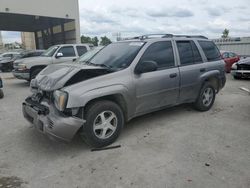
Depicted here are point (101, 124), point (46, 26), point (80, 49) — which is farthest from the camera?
point (46, 26)

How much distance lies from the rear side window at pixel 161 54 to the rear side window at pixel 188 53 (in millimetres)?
304

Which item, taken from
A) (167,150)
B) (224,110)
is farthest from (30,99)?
(224,110)

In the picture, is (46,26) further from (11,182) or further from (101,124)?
(11,182)

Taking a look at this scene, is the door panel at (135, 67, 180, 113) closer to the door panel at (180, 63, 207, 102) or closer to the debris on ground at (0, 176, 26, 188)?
the door panel at (180, 63, 207, 102)

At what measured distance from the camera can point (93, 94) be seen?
359cm

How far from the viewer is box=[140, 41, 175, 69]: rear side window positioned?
4499mm

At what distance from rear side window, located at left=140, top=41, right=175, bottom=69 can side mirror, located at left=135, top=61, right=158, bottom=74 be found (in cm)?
20

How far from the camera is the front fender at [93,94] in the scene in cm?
344

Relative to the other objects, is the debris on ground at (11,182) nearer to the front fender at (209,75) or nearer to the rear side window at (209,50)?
the front fender at (209,75)

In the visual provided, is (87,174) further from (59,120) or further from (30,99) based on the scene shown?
(30,99)

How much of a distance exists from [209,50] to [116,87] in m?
3.17

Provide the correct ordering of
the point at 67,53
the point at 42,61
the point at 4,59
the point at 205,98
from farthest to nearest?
the point at 4,59
the point at 67,53
the point at 42,61
the point at 205,98

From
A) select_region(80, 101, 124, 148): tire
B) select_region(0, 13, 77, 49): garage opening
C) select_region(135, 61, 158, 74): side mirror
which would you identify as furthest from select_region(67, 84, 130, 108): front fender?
select_region(0, 13, 77, 49): garage opening

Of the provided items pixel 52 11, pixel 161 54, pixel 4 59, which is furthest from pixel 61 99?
pixel 52 11
